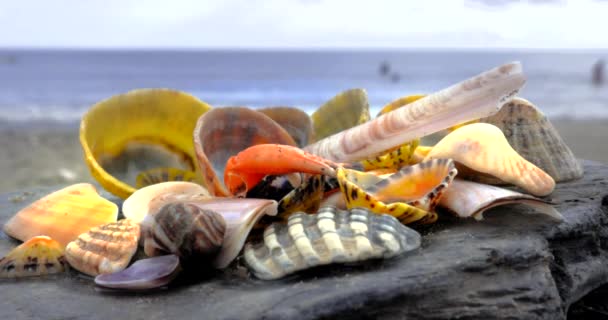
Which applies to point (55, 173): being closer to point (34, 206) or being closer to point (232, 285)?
point (34, 206)

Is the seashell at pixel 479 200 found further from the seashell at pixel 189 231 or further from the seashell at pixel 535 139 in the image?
the seashell at pixel 189 231

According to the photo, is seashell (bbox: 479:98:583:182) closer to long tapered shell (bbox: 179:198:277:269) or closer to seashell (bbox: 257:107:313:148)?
seashell (bbox: 257:107:313:148)

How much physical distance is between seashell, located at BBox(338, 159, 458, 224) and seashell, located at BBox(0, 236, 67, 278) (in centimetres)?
95

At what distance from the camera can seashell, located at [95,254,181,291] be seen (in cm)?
168

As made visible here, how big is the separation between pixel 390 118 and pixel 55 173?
278 inches

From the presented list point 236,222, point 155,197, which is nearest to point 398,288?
point 236,222

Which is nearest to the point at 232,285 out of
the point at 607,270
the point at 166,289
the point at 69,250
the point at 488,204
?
the point at 166,289

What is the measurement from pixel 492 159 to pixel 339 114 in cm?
101

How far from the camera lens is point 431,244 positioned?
184 centimetres

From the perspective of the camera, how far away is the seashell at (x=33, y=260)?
192 cm

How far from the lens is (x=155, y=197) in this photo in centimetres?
228

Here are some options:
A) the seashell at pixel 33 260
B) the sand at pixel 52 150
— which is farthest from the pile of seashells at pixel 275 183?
the sand at pixel 52 150

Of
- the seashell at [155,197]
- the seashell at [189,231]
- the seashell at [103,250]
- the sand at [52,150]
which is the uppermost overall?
the seashell at [189,231]

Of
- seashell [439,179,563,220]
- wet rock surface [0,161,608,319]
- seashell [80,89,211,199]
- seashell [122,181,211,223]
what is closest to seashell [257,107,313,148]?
seashell [80,89,211,199]
